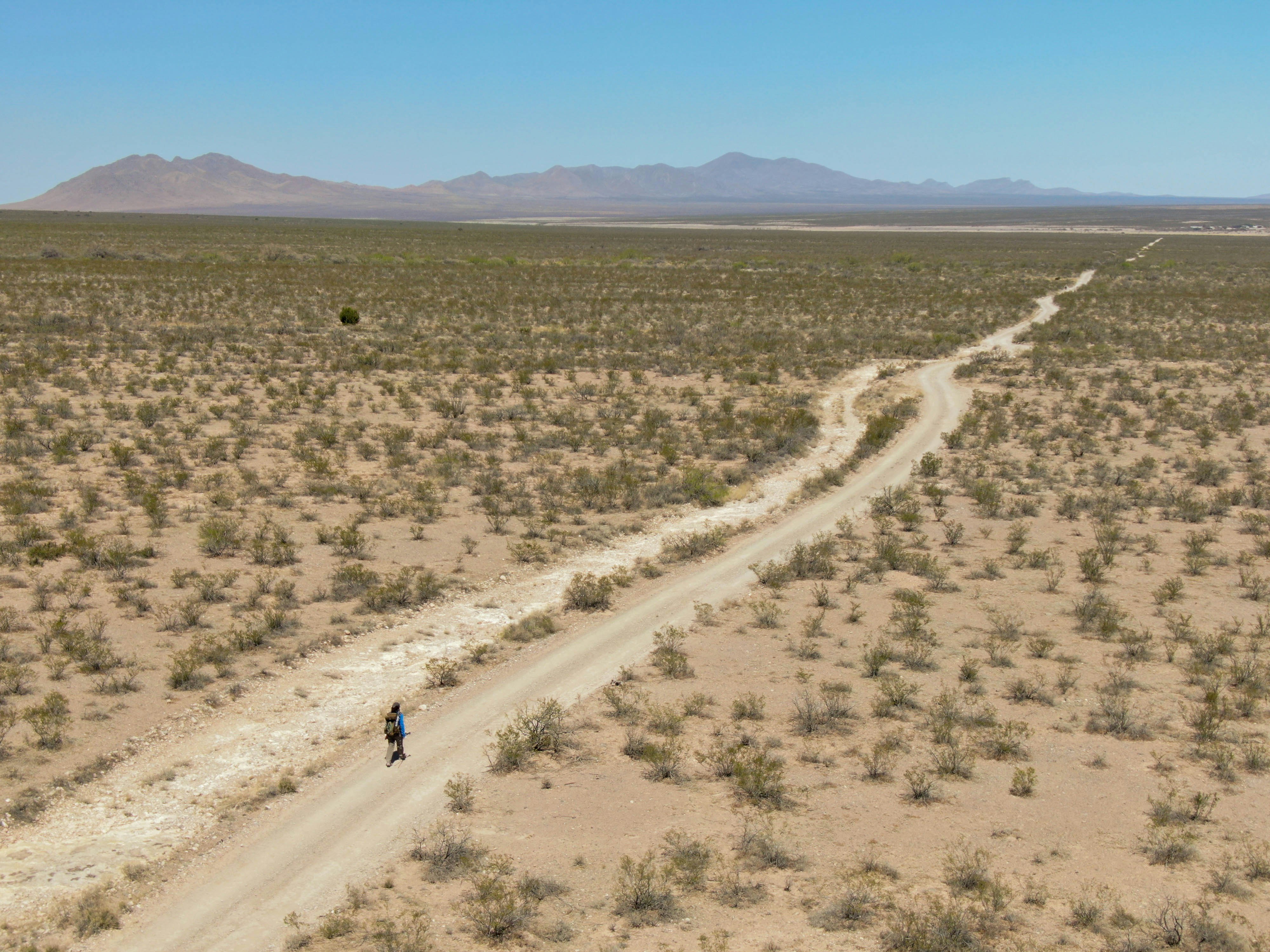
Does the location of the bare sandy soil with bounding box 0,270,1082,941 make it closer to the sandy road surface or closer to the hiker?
the sandy road surface

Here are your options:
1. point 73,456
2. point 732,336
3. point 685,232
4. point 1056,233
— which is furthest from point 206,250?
point 1056,233

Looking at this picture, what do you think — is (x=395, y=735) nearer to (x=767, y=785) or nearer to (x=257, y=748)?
(x=257, y=748)

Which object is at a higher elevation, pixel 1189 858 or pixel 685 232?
pixel 685 232

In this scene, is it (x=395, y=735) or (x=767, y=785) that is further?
(x=395, y=735)

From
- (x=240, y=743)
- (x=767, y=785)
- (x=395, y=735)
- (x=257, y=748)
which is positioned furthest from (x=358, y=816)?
(x=767, y=785)

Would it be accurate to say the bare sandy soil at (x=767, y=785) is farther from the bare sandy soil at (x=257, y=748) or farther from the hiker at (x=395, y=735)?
the hiker at (x=395, y=735)

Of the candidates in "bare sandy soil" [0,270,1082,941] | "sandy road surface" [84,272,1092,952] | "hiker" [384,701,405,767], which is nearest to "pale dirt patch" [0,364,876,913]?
"bare sandy soil" [0,270,1082,941]

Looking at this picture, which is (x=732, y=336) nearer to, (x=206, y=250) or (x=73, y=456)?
(x=73, y=456)
